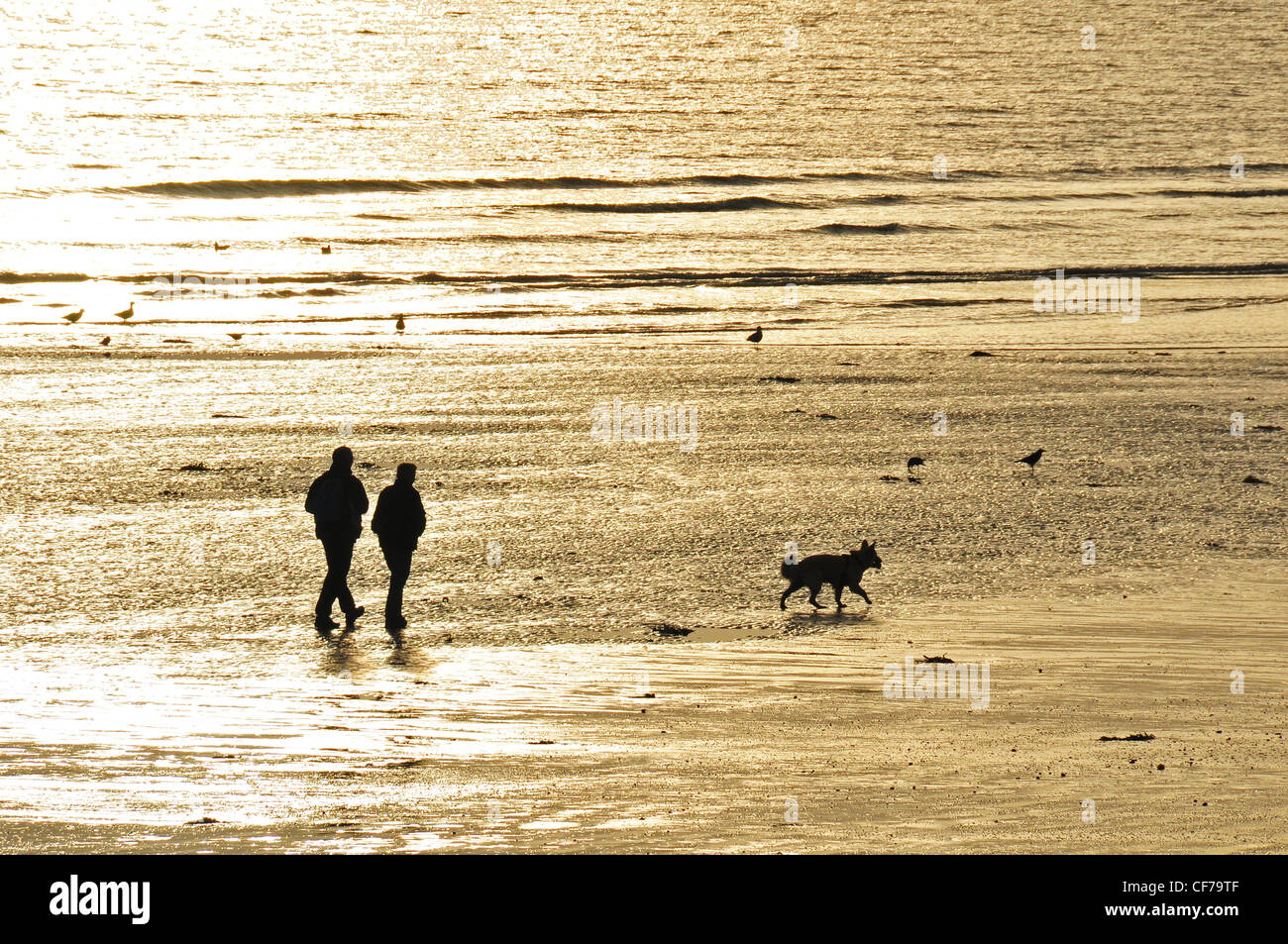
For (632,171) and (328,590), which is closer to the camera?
(328,590)

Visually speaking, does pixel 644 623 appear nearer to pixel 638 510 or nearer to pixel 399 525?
pixel 399 525

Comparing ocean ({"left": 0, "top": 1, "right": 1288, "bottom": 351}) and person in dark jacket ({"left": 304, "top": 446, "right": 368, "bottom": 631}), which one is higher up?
ocean ({"left": 0, "top": 1, "right": 1288, "bottom": 351})

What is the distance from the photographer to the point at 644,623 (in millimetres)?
11750

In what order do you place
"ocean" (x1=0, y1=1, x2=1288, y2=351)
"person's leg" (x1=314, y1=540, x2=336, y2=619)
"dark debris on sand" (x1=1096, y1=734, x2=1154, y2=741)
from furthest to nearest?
"ocean" (x1=0, y1=1, x2=1288, y2=351) < "person's leg" (x1=314, y1=540, x2=336, y2=619) < "dark debris on sand" (x1=1096, y1=734, x2=1154, y2=741)

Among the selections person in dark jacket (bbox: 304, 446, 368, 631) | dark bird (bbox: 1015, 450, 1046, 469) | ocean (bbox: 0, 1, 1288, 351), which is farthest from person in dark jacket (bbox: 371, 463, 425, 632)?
ocean (bbox: 0, 1, 1288, 351)

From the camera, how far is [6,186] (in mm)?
51000

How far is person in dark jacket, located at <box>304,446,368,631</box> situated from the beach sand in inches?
11.4

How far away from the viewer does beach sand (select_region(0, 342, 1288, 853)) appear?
25.3 ft

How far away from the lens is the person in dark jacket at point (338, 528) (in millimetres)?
11602

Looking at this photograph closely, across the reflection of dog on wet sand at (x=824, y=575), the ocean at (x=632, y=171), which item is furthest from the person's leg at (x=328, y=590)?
the ocean at (x=632, y=171)

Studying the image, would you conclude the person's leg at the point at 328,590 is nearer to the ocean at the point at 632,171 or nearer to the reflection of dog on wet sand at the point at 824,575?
the reflection of dog on wet sand at the point at 824,575

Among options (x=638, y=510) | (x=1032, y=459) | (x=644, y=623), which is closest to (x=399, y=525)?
(x=644, y=623)

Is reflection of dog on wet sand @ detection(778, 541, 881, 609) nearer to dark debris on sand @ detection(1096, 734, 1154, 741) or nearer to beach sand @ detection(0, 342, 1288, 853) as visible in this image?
beach sand @ detection(0, 342, 1288, 853)

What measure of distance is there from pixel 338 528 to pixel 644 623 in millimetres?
2348
